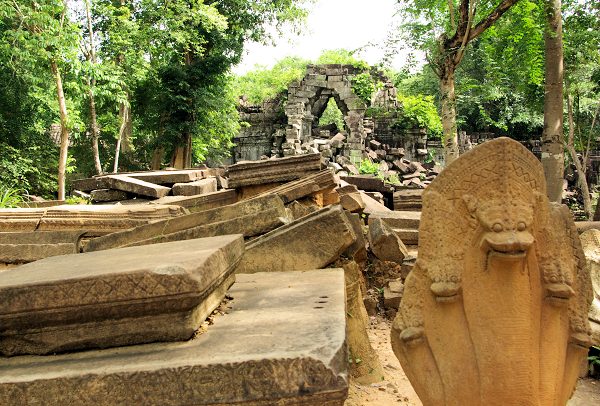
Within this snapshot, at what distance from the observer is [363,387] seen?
3.16 meters

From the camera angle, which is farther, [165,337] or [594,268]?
[594,268]

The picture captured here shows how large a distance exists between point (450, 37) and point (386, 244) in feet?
11.7

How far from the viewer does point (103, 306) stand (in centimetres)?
132

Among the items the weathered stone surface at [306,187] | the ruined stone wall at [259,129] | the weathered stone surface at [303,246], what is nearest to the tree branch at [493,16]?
the weathered stone surface at [306,187]

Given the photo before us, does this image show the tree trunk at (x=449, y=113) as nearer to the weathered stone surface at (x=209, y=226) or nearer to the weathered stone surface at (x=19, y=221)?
the weathered stone surface at (x=209, y=226)

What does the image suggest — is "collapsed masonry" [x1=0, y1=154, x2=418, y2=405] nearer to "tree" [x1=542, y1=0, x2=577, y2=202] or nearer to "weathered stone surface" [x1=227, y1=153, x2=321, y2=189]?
"weathered stone surface" [x1=227, y1=153, x2=321, y2=189]

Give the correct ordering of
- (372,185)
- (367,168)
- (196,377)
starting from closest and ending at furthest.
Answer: (196,377), (372,185), (367,168)

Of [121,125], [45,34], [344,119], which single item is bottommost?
[121,125]

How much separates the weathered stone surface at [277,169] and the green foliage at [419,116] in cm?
1354

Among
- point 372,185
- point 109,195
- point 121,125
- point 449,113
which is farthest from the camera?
point 121,125

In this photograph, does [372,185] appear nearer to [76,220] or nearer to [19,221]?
[76,220]

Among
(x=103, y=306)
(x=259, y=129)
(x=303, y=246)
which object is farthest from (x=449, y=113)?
(x=259, y=129)

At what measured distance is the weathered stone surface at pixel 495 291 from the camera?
1789 mm

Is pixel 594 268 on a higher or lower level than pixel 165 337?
lower
